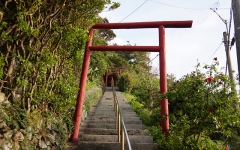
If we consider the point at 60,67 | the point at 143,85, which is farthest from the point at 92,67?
the point at 60,67

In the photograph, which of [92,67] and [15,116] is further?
[92,67]

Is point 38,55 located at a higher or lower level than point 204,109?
higher

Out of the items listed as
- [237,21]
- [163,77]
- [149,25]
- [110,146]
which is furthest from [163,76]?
[237,21]

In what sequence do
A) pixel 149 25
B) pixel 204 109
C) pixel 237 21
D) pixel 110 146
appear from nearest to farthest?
pixel 237 21 → pixel 204 109 → pixel 110 146 → pixel 149 25

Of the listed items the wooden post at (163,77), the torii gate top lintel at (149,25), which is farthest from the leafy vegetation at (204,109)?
the torii gate top lintel at (149,25)

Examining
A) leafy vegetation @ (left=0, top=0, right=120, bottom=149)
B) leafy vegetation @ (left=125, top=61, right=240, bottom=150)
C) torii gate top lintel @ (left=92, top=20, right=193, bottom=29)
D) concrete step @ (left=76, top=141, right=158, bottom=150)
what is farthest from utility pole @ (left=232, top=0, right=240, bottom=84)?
leafy vegetation @ (left=0, top=0, right=120, bottom=149)

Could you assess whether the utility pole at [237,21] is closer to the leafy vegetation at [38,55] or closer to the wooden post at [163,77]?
the wooden post at [163,77]

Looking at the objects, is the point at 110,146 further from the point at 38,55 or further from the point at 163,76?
the point at 38,55

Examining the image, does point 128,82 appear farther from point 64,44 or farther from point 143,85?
point 64,44

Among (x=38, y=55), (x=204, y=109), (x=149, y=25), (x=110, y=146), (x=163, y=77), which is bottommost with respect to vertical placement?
(x=110, y=146)

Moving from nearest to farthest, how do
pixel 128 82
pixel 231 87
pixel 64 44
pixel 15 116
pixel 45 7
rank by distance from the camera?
pixel 15 116
pixel 231 87
pixel 45 7
pixel 64 44
pixel 128 82

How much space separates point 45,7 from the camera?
5.00 metres

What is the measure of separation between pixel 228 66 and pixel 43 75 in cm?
807

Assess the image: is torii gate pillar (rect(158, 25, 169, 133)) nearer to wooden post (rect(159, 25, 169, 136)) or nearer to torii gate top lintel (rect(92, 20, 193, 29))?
wooden post (rect(159, 25, 169, 136))
